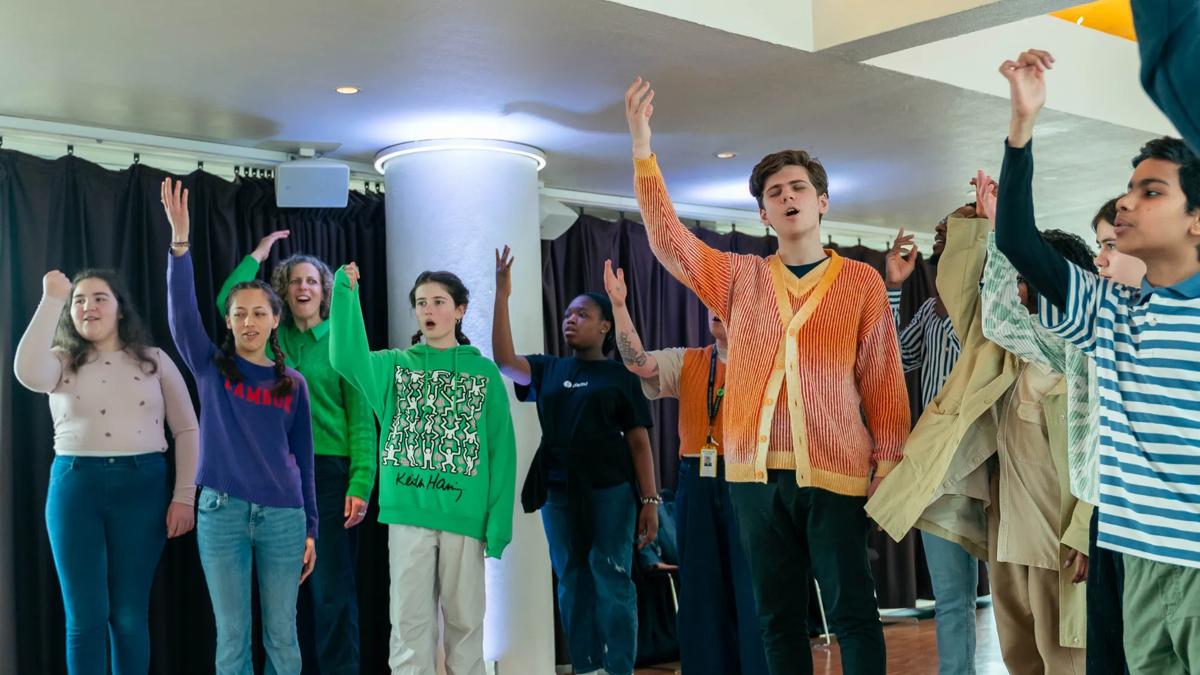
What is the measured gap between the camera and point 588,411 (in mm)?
4086

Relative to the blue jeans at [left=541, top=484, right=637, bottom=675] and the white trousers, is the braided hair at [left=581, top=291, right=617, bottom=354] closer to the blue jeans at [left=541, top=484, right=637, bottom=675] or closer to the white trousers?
the blue jeans at [left=541, top=484, right=637, bottom=675]

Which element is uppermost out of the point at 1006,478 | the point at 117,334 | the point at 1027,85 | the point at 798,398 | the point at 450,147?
the point at 450,147

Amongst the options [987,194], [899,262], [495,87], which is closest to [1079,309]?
[987,194]

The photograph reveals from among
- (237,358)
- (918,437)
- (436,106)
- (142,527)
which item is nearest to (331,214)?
(436,106)

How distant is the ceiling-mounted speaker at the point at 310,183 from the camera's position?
4559 mm

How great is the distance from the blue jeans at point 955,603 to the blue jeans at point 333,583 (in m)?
2.01

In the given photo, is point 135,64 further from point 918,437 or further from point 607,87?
point 918,437

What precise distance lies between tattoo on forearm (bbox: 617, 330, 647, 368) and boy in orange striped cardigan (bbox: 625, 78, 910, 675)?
1.11 m

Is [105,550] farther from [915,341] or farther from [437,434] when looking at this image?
[915,341]

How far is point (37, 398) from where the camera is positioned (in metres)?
4.07

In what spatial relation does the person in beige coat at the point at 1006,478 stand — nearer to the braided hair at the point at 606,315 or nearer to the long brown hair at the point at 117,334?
the braided hair at the point at 606,315

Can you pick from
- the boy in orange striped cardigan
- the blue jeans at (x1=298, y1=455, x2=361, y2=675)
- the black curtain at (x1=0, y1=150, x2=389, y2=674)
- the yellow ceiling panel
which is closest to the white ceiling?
the black curtain at (x1=0, y1=150, x2=389, y2=674)

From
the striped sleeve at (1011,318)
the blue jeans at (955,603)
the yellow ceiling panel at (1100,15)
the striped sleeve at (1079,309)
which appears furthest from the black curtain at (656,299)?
the striped sleeve at (1079,309)

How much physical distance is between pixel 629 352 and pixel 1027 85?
2191mm
